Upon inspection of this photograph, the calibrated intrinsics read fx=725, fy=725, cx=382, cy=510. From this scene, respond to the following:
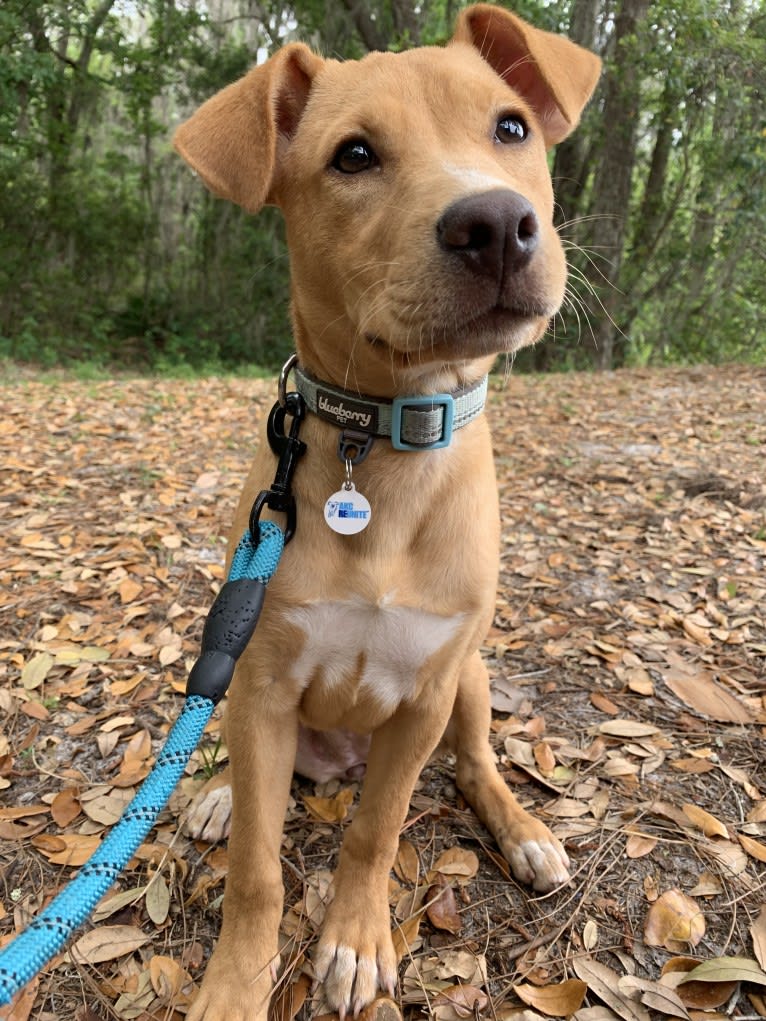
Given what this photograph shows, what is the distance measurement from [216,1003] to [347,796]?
2.70ft

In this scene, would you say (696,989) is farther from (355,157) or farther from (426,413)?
(355,157)

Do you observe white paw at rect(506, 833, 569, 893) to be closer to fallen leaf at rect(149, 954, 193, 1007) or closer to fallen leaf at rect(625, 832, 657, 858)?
fallen leaf at rect(625, 832, 657, 858)

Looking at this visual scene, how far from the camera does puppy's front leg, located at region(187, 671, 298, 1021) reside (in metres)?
1.87

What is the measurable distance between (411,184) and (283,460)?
0.74 m

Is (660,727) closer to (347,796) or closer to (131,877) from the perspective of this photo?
(347,796)

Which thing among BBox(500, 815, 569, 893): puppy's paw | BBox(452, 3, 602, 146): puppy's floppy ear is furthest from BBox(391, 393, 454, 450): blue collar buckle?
BBox(500, 815, 569, 893): puppy's paw

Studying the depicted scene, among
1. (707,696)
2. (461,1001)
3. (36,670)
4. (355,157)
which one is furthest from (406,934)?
(355,157)

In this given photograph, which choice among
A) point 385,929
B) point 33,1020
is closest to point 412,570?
point 385,929

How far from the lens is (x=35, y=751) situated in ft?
8.61

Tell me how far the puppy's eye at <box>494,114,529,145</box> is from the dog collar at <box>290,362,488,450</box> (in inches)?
27.2

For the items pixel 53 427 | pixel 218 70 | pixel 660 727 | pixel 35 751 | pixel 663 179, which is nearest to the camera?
pixel 35 751

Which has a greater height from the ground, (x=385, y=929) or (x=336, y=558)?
(x=336, y=558)

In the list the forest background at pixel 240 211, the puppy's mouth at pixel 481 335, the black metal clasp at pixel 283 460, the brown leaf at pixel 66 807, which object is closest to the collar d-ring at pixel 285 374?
the black metal clasp at pixel 283 460

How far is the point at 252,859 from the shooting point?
1.92 meters
